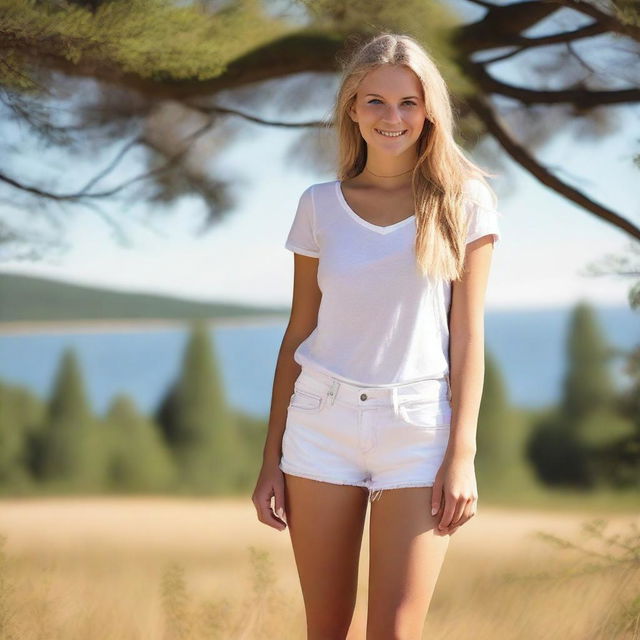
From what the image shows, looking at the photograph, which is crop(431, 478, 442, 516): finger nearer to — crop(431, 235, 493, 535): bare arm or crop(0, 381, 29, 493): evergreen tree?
crop(431, 235, 493, 535): bare arm

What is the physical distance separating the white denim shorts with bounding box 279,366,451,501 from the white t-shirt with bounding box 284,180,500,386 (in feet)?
0.07

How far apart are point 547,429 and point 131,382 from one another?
2928 mm

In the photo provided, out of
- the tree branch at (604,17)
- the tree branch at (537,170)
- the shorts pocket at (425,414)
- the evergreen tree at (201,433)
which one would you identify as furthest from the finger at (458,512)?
the evergreen tree at (201,433)

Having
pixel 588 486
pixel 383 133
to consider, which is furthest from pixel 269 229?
pixel 383 133

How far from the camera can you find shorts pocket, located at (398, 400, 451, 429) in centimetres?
147

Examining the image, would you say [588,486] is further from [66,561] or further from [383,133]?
[383,133]

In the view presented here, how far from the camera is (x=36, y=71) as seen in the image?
2.57 metres

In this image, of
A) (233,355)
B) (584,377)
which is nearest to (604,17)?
(233,355)

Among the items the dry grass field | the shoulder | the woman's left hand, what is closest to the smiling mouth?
the shoulder

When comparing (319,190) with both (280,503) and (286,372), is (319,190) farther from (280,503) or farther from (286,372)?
(280,503)

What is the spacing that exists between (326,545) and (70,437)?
5626 mm

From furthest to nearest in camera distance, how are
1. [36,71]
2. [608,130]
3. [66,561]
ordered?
[66,561]
[608,130]
[36,71]

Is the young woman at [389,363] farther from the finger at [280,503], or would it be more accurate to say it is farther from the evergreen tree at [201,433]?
the evergreen tree at [201,433]

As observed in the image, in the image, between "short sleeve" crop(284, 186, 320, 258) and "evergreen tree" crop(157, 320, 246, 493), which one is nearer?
"short sleeve" crop(284, 186, 320, 258)
